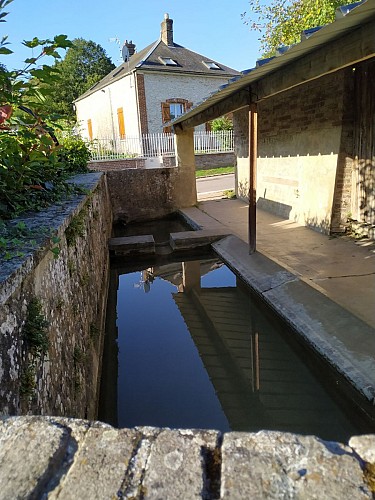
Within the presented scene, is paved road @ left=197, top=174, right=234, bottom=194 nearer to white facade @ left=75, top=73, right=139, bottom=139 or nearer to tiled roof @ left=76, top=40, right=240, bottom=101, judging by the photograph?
white facade @ left=75, top=73, right=139, bottom=139

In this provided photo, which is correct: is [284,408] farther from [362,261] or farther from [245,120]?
[245,120]

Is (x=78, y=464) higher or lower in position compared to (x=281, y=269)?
higher

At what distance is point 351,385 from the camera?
9.20 feet

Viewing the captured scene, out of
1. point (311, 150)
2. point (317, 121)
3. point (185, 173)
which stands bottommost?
point (185, 173)

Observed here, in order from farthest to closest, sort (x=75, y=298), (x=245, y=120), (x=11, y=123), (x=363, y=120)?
(x=245, y=120), (x=363, y=120), (x=75, y=298), (x=11, y=123)

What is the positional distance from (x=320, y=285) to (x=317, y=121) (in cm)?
372

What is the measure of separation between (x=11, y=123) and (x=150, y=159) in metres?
16.2

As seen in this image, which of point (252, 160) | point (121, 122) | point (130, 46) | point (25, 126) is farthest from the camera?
point (130, 46)

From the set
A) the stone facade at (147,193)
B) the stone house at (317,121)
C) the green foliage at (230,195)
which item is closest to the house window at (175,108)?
the green foliage at (230,195)

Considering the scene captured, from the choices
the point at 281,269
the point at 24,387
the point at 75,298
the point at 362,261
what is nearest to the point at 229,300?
the point at 281,269

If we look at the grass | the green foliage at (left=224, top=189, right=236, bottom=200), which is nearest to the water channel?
the green foliage at (left=224, top=189, right=236, bottom=200)

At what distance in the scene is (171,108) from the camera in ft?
69.4

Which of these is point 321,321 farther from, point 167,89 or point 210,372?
point 167,89

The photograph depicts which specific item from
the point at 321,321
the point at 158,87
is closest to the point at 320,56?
the point at 321,321
